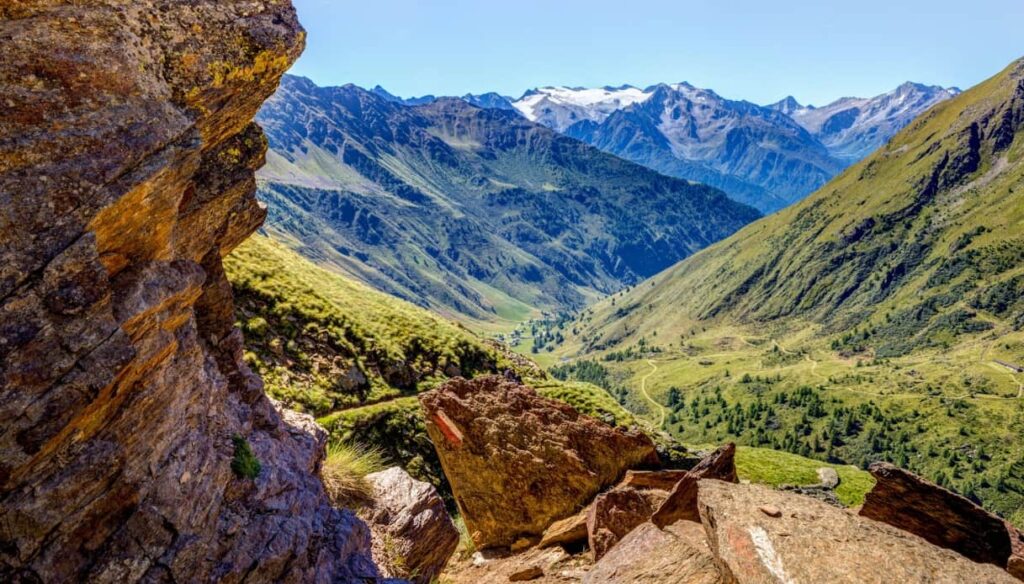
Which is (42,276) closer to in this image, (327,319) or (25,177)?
(25,177)

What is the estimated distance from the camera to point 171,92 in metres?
11.8

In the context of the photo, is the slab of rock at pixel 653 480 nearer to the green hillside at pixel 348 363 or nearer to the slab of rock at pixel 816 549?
the green hillside at pixel 348 363

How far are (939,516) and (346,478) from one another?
710 inches

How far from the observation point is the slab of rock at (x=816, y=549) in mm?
10945

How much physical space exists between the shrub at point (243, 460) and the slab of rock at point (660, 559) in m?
8.85

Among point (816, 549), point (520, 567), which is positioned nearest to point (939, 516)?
point (816, 549)

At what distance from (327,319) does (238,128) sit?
23674 mm

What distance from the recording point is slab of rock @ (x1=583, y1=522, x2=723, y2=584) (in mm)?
12703

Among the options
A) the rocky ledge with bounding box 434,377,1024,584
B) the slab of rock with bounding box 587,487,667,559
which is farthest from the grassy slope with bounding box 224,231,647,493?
the slab of rock with bounding box 587,487,667,559

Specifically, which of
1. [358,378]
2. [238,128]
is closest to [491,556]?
[358,378]

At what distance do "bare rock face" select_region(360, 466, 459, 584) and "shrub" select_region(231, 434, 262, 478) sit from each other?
5.83 m

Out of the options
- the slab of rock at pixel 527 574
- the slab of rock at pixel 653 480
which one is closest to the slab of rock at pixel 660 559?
the slab of rock at pixel 527 574

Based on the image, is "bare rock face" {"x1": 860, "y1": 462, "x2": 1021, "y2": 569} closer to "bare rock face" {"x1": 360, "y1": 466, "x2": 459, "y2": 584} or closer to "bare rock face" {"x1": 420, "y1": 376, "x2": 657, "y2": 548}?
"bare rock face" {"x1": 420, "y1": 376, "x2": 657, "y2": 548}

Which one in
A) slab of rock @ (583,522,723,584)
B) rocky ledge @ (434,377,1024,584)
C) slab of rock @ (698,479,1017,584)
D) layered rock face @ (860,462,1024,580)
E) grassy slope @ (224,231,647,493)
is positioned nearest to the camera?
slab of rock @ (698,479,1017,584)
